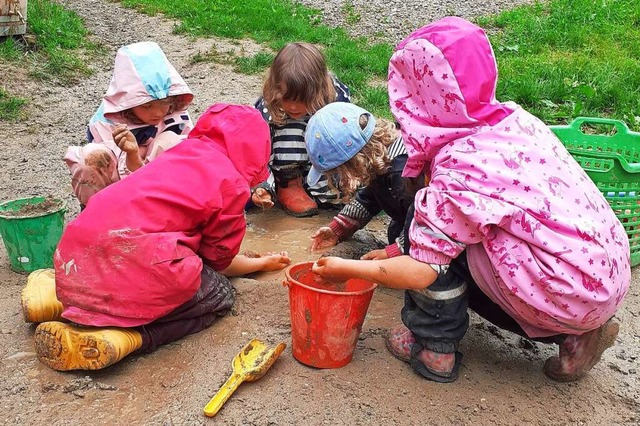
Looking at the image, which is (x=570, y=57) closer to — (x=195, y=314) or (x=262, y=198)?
(x=262, y=198)

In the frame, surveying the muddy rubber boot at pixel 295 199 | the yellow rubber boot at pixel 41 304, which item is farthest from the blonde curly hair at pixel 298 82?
the yellow rubber boot at pixel 41 304

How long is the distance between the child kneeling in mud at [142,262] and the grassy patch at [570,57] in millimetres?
3279

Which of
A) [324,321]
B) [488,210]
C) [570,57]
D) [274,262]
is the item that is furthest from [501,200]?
[570,57]

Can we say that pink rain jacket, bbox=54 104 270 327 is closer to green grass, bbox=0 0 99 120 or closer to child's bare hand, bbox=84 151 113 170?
child's bare hand, bbox=84 151 113 170

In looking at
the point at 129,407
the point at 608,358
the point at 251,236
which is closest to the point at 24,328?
the point at 129,407

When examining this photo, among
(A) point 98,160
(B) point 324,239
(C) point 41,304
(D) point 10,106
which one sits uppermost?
(A) point 98,160

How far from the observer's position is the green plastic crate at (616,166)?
10.9ft

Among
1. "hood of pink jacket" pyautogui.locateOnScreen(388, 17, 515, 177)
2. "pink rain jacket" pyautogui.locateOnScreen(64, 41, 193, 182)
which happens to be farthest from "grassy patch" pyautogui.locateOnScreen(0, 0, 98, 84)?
"hood of pink jacket" pyautogui.locateOnScreen(388, 17, 515, 177)

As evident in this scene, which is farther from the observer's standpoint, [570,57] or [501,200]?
[570,57]

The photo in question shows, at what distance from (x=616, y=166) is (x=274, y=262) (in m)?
1.63

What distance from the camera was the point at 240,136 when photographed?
2.89 metres

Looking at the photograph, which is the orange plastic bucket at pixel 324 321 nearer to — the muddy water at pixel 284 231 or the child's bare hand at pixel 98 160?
the muddy water at pixel 284 231

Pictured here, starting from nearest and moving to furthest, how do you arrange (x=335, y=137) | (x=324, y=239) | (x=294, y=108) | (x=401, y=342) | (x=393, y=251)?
(x=401, y=342)
(x=335, y=137)
(x=393, y=251)
(x=324, y=239)
(x=294, y=108)

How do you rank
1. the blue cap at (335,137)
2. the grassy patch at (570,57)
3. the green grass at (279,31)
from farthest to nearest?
the green grass at (279,31) < the grassy patch at (570,57) < the blue cap at (335,137)
